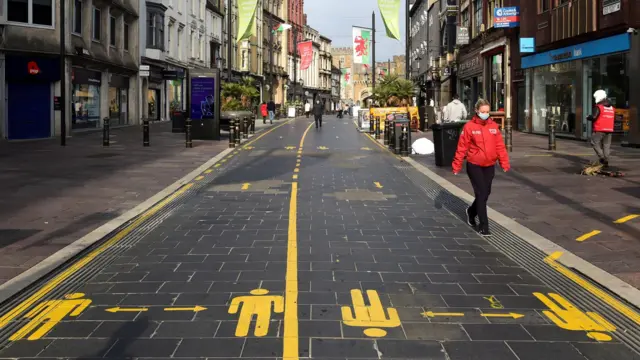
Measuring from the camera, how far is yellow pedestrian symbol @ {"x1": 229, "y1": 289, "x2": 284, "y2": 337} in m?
4.86

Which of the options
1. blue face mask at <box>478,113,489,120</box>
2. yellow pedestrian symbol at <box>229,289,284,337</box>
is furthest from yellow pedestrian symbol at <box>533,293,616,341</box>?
blue face mask at <box>478,113,489,120</box>

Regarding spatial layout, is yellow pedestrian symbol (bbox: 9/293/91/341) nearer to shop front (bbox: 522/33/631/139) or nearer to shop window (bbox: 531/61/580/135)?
shop front (bbox: 522/33/631/139)

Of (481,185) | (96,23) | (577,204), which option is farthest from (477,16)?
(481,185)

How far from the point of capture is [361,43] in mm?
49281

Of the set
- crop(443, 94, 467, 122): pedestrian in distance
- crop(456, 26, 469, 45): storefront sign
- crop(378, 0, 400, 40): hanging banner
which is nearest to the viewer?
crop(443, 94, 467, 122): pedestrian in distance

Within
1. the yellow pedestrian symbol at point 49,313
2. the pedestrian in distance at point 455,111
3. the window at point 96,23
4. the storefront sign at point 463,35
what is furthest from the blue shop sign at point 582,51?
the window at point 96,23

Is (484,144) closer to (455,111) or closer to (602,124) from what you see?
(602,124)

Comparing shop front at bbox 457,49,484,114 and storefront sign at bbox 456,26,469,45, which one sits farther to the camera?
storefront sign at bbox 456,26,469,45

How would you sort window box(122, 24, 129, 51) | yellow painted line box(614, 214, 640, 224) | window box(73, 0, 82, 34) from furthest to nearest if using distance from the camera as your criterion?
window box(122, 24, 129, 51)
window box(73, 0, 82, 34)
yellow painted line box(614, 214, 640, 224)

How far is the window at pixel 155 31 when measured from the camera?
4225 cm

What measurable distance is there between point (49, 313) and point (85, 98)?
1160 inches

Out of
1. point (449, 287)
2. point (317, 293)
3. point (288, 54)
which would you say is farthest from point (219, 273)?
point (288, 54)

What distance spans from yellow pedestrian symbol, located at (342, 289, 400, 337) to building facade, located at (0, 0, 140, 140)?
2138 cm

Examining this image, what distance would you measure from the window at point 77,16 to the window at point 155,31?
10.3 metres
